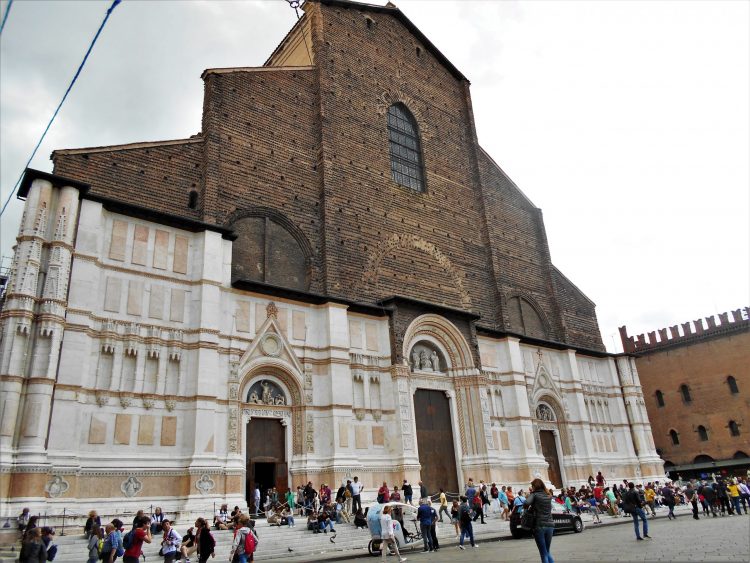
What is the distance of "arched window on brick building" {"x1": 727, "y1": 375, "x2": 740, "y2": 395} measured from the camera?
33.3 m

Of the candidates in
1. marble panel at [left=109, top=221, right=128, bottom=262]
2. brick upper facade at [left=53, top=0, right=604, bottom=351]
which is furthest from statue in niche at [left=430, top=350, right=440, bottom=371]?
marble panel at [left=109, top=221, right=128, bottom=262]

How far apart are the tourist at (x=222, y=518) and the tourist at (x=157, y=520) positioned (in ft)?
4.04

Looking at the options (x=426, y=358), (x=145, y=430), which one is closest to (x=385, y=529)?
(x=145, y=430)

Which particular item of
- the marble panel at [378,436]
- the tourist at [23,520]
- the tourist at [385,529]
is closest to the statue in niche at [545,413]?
the marble panel at [378,436]

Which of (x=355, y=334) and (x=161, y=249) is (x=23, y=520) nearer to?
(x=161, y=249)

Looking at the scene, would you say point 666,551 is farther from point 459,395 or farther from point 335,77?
point 335,77

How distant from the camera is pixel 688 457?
34.7m

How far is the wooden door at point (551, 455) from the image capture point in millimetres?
24812

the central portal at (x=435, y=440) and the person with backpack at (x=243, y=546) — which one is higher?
the central portal at (x=435, y=440)

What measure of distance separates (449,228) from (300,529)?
48.4 ft

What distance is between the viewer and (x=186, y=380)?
1591 centimetres

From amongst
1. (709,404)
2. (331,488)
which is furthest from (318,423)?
(709,404)

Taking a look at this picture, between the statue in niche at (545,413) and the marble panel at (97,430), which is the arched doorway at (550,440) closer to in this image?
the statue in niche at (545,413)

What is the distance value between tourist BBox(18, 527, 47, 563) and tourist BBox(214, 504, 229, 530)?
516cm
